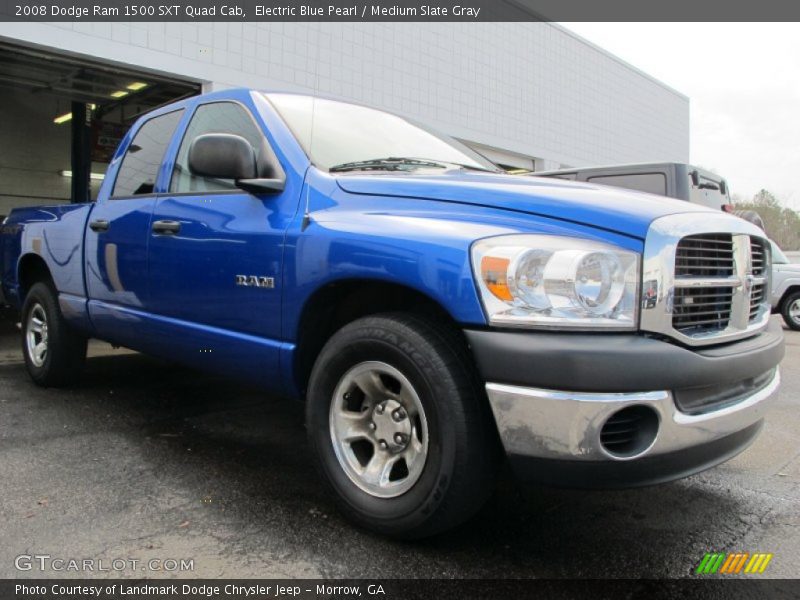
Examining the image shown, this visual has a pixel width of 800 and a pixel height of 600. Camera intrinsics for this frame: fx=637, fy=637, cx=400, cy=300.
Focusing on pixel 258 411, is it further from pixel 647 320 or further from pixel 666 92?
pixel 666 92

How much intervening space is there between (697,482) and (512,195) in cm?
189

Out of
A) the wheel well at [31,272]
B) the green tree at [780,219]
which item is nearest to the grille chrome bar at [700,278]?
the wheel well at [31,272]

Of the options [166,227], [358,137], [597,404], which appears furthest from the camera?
[166,227]

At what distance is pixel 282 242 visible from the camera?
277cm

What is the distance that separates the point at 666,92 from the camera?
24.1 metres

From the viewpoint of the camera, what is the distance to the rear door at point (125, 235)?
12.0 feet

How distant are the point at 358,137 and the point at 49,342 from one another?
9.71 feet

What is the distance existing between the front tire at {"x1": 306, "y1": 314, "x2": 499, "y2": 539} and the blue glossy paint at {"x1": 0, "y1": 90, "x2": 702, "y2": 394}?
0.68 feet

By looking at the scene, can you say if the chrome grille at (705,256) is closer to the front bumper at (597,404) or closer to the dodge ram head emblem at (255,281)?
the front bumper at (597,404)

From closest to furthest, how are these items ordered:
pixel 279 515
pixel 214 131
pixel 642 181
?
pixel 279 515 → pixel 214 131 → pixel 642 181

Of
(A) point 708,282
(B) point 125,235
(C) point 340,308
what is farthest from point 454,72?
(A) point 708,282

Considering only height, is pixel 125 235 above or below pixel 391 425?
above

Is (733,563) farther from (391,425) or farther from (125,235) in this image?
(125,235)

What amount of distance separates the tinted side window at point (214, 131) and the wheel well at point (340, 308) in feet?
2.54
